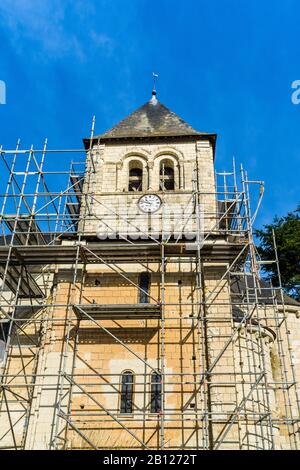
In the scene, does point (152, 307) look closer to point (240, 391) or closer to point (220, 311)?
point (220, 311)

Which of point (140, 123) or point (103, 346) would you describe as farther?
point (140, 123)

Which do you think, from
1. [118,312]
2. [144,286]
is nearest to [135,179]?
[144,286]

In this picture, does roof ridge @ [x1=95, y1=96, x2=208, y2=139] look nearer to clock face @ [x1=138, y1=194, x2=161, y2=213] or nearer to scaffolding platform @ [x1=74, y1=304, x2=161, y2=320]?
clock face @ [x1=138, y1=194, x2=161, y2=213]

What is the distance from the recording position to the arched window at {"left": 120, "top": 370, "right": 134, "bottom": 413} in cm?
1205

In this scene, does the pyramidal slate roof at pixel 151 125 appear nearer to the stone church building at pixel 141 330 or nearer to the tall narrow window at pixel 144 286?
the stone church building at pixel 141 330

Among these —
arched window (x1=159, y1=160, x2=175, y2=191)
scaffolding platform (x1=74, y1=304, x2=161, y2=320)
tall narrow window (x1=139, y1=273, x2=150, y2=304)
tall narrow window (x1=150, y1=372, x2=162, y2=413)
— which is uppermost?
arched window (x1=159, y1=160, x2=175, y2=191)

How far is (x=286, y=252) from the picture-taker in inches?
1131

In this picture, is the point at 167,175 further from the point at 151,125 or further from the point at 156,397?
the point at 156,397

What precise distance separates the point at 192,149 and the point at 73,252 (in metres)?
6.56

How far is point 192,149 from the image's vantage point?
17.3 m

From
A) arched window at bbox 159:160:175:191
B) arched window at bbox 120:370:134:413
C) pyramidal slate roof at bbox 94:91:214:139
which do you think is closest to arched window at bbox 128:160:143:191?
arched window at bbox 159:160:175:191

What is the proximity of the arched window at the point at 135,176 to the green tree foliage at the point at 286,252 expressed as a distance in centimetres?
1340
